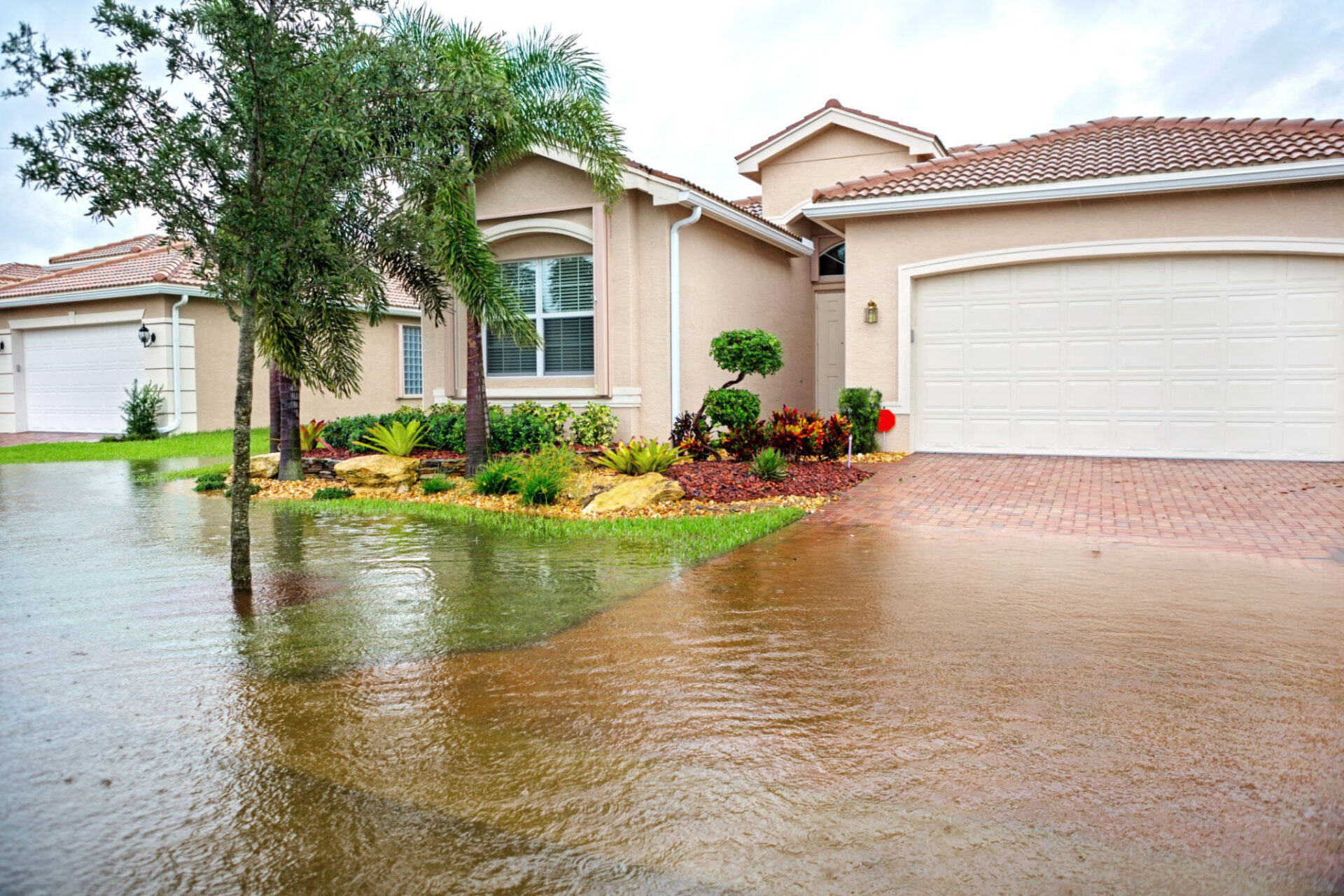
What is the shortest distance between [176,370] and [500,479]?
12601 millimetres

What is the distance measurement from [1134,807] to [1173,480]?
28.4 feet

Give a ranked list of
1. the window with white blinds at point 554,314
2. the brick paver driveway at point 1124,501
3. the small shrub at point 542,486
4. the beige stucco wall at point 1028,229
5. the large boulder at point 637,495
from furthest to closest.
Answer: the window with white blinds at point 554,314 → the beige stucco wall at point 1028,229 → the small shrub at point 542,486 → the large boulder at point 637,495 → the brick paver driveway at point 1124,501

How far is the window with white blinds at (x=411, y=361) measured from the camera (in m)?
25.1

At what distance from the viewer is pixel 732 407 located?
1319cm

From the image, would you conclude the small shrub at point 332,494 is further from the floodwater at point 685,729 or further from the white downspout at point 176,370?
the white downspout at point 176,370

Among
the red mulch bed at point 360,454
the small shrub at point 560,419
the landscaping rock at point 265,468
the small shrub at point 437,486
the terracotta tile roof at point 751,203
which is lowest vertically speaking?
the small shrub at point 437,486

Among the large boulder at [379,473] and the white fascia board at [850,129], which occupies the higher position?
the white fascia board at [850,129]

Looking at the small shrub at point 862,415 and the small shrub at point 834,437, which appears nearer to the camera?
the small shrub at point 834,437

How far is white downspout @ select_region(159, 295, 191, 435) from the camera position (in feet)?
66.2

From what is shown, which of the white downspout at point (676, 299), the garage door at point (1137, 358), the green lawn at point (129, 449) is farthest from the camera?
the green lawn at point (129, 449)

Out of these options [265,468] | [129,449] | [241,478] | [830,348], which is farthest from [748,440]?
[129,449]

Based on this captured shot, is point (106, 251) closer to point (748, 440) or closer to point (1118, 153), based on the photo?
point (748, 440)

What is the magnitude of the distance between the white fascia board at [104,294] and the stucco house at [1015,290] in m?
7.63

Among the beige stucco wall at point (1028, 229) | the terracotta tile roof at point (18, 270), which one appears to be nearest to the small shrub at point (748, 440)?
the beige stucco wall at point (1028, 229)
